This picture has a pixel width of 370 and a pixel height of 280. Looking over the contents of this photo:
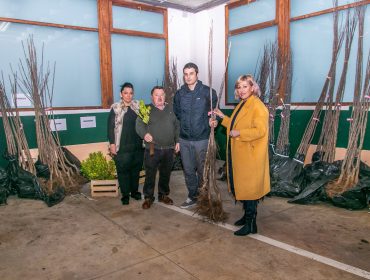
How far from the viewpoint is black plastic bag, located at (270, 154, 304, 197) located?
3811mm

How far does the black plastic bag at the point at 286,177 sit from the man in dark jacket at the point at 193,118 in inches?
46.2

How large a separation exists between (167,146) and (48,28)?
2967 millimetres

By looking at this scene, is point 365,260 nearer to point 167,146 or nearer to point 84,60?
point 167,146

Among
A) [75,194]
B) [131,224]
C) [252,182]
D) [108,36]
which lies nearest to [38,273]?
[131,224]

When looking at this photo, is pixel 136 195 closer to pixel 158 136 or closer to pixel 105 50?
pixel 158 136

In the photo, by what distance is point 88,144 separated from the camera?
17.0 ft

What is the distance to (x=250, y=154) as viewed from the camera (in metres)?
2.46

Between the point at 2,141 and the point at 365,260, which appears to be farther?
the point at 2,141

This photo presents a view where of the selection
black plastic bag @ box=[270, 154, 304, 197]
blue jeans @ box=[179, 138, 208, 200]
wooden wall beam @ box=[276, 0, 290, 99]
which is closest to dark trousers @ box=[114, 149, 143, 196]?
blue jeans @ box=[179, 138, 208, 200]

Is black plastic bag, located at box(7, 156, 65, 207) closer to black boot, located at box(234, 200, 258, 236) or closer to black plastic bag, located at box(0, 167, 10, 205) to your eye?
black plastic bag, located at box(0, 167, 10, 205)

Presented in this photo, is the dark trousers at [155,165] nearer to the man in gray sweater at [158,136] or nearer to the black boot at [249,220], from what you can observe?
the man in gray sweater at [158,136]

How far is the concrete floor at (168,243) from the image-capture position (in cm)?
212

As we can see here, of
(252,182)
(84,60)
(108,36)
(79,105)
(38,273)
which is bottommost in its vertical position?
(38,273)

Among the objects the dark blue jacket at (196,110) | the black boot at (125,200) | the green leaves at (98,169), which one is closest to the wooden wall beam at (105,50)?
the green leaves at (98,169)
